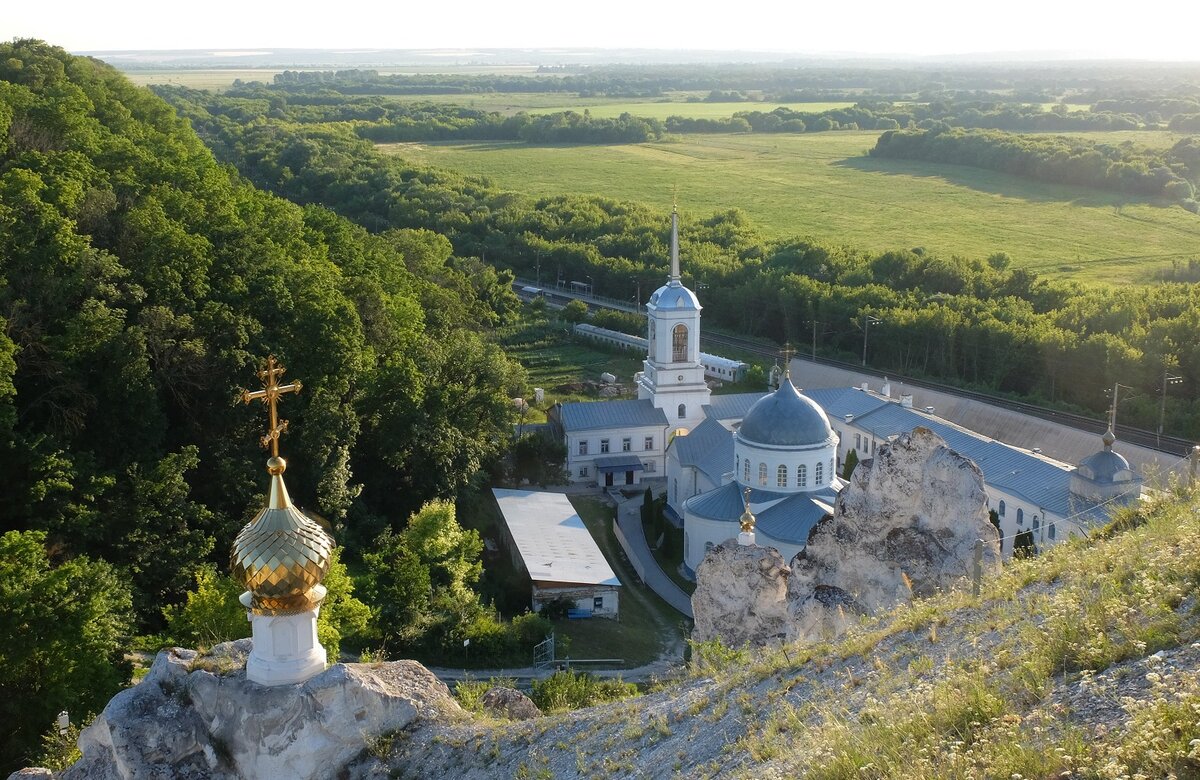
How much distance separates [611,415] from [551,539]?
37.6ft

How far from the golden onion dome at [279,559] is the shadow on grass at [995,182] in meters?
103

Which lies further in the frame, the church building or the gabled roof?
the church building

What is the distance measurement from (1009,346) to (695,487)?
24.1 metres

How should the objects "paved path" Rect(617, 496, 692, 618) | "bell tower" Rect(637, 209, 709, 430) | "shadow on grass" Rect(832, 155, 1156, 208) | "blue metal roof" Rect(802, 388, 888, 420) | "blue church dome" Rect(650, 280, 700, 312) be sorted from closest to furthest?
"paved path" Rect(617, 496, 692, 618)
"blue church dome" Rect(650, 280, 700, 312)
"bell tower" Rect(637, 209, 709, 430)
"blue metal roof" Rect(802, 388, 888, 420)
"shadow on grass" Rect(832, 155, 1156, 208)

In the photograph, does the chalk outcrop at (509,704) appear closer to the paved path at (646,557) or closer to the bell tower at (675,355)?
the paved path at (646,557)

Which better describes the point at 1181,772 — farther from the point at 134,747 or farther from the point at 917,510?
the point at 917,510

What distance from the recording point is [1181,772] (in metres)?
7.20

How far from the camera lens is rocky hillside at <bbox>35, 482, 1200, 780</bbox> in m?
9.05

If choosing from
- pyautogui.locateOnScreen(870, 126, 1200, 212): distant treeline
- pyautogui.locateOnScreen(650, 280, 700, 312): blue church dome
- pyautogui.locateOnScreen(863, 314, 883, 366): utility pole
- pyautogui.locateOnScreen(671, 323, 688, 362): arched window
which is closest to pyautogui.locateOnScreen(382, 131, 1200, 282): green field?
pyautogui.locateOnScreen(870, 126, 1200, 212): distant treeline

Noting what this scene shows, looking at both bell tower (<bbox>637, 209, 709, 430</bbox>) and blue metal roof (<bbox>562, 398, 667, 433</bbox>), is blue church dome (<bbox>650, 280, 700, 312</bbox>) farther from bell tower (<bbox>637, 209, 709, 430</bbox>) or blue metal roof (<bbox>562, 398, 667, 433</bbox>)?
blue metal roof (<bbox>562, 398, 667, 433</bbox>)

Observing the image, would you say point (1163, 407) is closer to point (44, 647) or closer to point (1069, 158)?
point (44, 647)

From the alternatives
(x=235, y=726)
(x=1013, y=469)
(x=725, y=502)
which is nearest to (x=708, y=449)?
(x=725, y=502)

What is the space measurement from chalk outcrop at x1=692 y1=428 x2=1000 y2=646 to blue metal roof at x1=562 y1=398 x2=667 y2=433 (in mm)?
26123

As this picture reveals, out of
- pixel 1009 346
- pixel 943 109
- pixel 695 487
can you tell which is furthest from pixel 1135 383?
pixel 943 109
